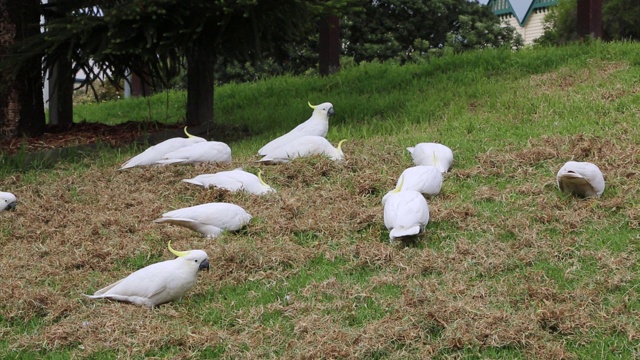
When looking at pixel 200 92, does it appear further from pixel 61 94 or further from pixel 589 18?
pixel 589 18

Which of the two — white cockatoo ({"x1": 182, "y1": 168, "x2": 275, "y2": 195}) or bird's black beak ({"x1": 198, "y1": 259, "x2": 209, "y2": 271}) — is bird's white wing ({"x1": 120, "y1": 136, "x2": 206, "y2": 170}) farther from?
bird's black beak ({"x1": 198, "y1": 259, "x2": 209, "y2": 271})

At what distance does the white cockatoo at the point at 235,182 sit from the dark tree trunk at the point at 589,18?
5.54 m

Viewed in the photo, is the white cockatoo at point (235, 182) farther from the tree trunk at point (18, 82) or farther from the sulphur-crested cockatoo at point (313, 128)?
the tree trunk at point (18, 82)

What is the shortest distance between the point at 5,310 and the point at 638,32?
1467 cm

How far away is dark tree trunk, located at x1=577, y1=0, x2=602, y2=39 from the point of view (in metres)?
9.71

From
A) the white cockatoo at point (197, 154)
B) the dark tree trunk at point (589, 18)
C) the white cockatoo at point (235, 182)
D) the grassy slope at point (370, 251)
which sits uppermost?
the dark tree trunk at point (589, 18)

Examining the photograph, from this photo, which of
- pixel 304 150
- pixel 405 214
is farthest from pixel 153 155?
pixel 405 214

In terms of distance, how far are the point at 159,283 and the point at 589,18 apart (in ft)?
23.9

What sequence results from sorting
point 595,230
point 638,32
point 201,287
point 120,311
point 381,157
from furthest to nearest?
point 638,32
point 381,157
point 595,230
point 201,287
point 120,311

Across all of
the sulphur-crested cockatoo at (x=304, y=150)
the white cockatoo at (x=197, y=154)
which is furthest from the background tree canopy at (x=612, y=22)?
the white cockatoo at (x=197, y=154)

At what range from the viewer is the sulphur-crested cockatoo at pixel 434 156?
569 cm

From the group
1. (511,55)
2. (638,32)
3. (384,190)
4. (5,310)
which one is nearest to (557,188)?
(384,190)

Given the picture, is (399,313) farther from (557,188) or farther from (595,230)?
(557,188)

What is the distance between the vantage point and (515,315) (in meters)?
3.58
